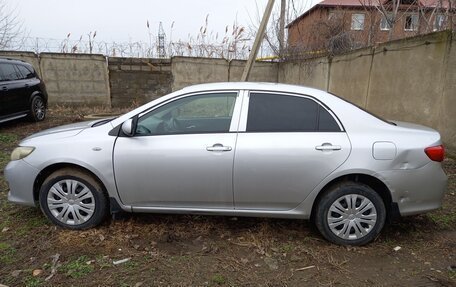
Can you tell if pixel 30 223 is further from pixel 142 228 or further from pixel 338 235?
pixel 338 235

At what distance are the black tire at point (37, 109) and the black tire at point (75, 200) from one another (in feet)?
22.2

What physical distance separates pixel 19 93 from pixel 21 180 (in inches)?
243

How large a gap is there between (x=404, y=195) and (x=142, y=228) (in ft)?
8.38

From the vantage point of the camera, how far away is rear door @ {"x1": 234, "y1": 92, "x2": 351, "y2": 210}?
10.4 feet

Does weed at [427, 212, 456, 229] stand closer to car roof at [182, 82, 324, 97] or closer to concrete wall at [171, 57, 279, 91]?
car roof at [182, 82, 324, 97]

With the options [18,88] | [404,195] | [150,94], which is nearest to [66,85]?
[150,94]

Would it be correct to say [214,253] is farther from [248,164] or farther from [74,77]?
[74,77]

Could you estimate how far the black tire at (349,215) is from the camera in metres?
3.23

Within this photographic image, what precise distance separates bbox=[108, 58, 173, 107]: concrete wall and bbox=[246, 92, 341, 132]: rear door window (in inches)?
400

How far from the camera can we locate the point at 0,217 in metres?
3.89

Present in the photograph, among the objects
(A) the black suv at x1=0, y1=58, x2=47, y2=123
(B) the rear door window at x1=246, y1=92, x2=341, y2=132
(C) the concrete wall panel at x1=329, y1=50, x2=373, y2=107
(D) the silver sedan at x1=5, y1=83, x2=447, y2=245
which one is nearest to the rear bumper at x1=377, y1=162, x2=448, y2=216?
(D) the silver sedan at x1=5, y1=83, x2=447, y2=245

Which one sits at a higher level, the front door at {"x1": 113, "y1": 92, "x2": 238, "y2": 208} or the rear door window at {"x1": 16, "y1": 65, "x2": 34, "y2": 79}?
the rear door window at {"x1": 16, "y1": 65, "x2": 34, "y2": 79}

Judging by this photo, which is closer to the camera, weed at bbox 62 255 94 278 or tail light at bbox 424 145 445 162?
weed at bbox 62 255 94 278

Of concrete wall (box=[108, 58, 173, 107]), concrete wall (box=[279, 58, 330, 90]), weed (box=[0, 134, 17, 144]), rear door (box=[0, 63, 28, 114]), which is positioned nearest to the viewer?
weed (box=[0, 134, 17, 144])
